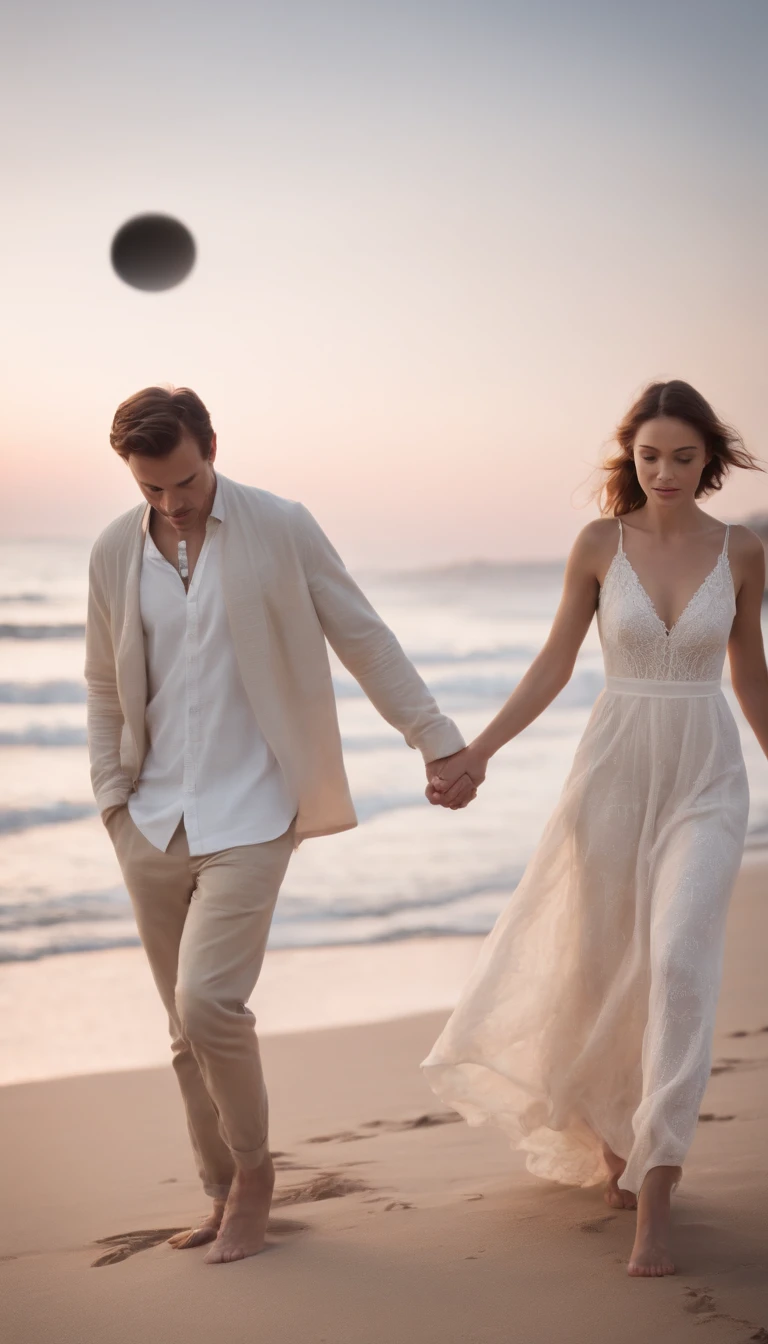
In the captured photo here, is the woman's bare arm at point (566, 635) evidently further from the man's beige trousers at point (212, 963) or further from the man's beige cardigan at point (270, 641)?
the man's beige trousers at point (212, 963)

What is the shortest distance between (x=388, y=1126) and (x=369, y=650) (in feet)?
6.45

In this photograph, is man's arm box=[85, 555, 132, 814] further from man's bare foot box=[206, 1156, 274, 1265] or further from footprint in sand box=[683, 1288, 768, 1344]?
footprint in sand box=[683, 1288, 768, 1344]

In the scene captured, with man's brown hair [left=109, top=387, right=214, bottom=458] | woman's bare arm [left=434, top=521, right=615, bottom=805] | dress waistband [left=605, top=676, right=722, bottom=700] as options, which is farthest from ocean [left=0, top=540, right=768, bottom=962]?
man's brown hair [left=109, top=387, right=214, bottom=458]

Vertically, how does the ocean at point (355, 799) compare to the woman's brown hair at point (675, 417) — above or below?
below

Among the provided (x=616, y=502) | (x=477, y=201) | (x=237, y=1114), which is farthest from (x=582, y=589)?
(x=477, y=201)

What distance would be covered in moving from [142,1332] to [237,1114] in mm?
549

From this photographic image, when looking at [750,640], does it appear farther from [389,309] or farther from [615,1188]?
[389,309]

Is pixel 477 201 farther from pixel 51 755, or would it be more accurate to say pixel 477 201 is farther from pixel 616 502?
pixel 616 502

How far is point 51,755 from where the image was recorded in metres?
13.7

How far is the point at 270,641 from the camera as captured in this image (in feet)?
11.3

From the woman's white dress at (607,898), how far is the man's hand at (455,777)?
0.40 meters

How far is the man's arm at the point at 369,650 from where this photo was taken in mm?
3551

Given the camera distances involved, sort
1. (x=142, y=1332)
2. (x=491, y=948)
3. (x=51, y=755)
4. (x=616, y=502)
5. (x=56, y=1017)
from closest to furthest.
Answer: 1. (x=142, y=1332)
2. (x=491, y=948)
3. (x=616, y=502)
4. (x=56, y=1017)
5. (x=51, y=755)

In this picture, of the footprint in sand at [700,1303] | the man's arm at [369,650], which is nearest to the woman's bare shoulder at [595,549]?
the man's arm at [369,650]
